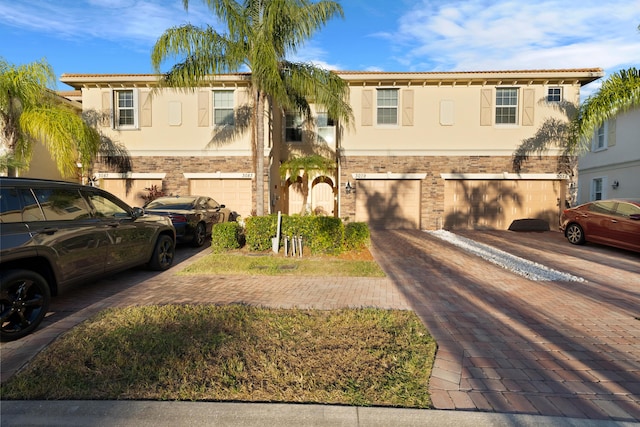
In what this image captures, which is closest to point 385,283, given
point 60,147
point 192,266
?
point 192,266

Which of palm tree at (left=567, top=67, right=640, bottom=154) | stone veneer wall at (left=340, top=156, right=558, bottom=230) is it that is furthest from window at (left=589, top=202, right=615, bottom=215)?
stone veneer wall at (left=340, top=156, right=558, bottom=230)

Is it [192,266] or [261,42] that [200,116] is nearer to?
[261,42]

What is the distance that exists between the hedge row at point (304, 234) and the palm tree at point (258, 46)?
326cm

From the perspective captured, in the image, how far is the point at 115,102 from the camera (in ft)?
43.5

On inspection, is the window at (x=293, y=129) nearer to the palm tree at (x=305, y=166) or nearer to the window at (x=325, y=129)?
the window at (x=325, y=129)

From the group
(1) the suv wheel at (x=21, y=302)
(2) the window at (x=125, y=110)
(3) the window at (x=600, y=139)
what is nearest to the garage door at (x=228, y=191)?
(2) the window at (x=125, y=110)

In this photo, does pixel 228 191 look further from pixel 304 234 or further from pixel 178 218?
pixel 304 234

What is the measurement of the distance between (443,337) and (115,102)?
591 inches

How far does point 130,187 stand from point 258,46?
9.14 meters

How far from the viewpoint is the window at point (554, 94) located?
12.7 m

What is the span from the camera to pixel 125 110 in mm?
13328

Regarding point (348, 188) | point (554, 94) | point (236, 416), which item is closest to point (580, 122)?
point (554, 94)

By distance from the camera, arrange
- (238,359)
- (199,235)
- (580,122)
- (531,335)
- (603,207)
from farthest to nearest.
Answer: (580,122) < (199,235) < (603,207) < (531,335) < (238,359)

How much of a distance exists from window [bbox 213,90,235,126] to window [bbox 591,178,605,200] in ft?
61.8
